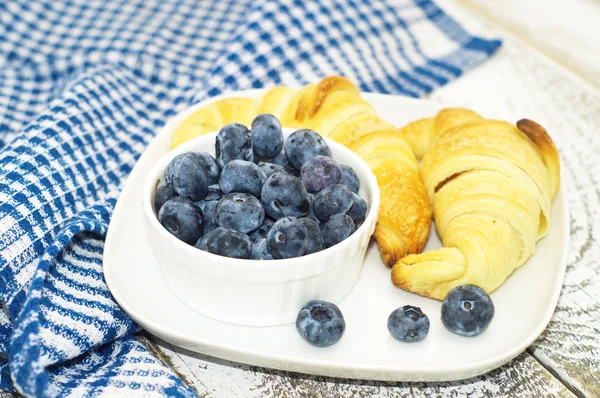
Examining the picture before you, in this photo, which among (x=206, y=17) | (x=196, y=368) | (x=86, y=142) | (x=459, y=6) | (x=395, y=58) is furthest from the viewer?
(x=459, y=6)

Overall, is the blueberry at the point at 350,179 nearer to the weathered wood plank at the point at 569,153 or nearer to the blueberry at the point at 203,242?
the blueberry at the point at 203,242

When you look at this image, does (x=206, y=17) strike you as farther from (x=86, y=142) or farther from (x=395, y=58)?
(x=86, y=142)

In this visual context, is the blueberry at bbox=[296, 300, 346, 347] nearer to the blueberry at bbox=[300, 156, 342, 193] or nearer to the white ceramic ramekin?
the white ceramic ramekin

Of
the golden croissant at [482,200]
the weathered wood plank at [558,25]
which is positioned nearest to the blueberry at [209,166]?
the golden croissant at [482,200]

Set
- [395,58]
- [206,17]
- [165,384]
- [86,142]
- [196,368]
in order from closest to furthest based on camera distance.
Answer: [165,384], [196,368], [86,142], [395,58], [206,17]

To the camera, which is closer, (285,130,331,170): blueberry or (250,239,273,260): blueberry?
(250,239,273,260): blueberry

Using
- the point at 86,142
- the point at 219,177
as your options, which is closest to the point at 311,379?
the point at 219,177

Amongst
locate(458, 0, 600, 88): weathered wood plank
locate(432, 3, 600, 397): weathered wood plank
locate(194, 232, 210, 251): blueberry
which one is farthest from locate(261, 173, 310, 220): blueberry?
locate(458, 0, 600, 88): weathered wood plank
